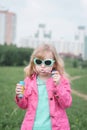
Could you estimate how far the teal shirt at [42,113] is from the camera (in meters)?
3.99

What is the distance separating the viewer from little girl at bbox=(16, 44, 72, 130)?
3.99 meters

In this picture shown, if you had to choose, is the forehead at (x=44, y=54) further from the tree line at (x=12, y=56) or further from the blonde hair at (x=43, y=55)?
the tree line at (x=12, y=56)

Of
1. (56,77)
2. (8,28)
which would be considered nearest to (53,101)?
(56,77)

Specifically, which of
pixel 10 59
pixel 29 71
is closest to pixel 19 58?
pixel 10 59

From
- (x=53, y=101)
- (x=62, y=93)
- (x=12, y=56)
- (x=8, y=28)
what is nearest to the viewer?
(x=62, y=93)

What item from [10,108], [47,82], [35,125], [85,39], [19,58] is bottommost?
[85,39]

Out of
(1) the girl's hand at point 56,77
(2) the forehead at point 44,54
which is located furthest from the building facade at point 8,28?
(1) the girl's hand at point 56,77

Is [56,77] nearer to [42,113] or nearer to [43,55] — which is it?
[43,55]

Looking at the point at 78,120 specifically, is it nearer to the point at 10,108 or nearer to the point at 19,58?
the point at 10,108

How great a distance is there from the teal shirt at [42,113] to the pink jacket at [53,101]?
30 millimetres

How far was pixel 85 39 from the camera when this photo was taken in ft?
273

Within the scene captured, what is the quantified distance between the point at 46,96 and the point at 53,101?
0.26 feet

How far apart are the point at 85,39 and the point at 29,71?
79561mm

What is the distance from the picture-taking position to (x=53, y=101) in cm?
405
